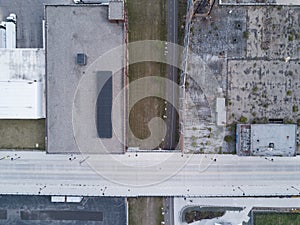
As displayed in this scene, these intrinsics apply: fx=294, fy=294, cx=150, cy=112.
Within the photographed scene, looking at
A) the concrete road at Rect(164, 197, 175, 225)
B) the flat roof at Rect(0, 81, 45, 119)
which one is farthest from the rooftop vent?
the concrete road at Rect(164, 197, 175, 225)

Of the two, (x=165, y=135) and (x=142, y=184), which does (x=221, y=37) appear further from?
(x=142, y=184)

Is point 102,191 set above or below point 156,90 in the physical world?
below

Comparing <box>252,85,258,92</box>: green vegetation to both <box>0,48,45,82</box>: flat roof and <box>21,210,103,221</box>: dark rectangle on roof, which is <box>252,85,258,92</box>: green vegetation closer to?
<box>21,210,103,221</box>: dark rectangle on roof

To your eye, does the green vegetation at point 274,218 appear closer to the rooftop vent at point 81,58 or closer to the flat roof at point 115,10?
the rooftop vent at point 81,58

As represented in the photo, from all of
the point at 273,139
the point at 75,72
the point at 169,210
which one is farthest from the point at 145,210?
the point at 75,72

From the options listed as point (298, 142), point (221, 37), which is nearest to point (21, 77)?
point (221, 37)

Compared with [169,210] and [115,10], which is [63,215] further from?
[115,10]
